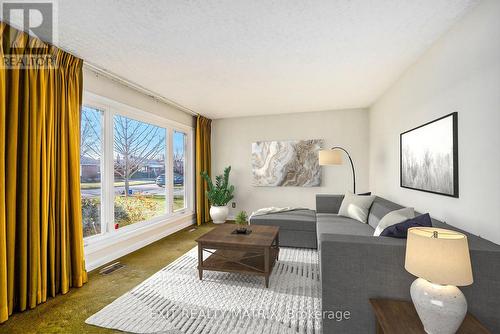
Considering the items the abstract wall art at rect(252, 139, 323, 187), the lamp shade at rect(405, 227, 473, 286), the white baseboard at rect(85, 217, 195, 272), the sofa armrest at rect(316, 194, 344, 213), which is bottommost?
the white baseboard at rect(85, 217, 195, 272)

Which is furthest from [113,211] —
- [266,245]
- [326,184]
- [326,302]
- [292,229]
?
[326,184]

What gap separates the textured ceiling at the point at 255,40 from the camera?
1784 mm

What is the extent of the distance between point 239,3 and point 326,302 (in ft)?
7.12

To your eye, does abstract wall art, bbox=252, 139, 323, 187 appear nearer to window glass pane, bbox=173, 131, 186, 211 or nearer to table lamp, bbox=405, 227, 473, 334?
window glass pane, bbox=173, 131, 186, 211

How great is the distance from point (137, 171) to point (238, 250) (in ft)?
7.52

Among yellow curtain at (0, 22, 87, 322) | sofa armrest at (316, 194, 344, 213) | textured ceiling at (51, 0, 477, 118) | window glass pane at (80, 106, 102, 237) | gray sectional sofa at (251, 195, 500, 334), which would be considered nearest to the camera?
gray sectional sofa at (251, 195, 500, 334)

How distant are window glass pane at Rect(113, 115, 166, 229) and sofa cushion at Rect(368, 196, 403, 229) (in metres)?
3.42

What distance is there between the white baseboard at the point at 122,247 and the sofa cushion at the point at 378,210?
3325 millimetres

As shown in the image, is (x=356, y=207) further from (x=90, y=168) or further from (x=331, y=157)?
(x=90, y=168)

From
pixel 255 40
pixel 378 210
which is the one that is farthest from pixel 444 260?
pixel 255 40

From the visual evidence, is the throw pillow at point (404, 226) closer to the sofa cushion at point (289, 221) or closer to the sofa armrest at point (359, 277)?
the sofa armrest at point (359, 277)

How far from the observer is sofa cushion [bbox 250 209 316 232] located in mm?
3511

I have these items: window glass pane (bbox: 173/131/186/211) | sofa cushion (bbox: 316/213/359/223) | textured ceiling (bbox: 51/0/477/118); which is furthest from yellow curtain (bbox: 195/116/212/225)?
sofa cushion (bbox: 316/213/359/223)

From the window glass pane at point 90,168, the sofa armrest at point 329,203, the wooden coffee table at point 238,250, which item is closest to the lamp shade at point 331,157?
the sofa armrest at point 329,203
